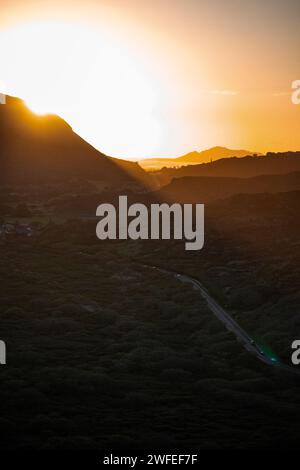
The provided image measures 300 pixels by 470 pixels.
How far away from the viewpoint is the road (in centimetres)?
5746

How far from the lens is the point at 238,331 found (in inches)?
2753

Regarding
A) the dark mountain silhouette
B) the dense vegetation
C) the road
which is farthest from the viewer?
the dark mountain silhouette

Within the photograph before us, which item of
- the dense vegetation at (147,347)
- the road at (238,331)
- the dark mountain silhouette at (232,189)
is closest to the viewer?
the dense vegetation at (147,347)

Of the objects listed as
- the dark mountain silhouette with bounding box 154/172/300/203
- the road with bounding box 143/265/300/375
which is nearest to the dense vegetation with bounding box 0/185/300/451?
the road with bounding box 143/265/300/375

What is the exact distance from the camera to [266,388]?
5091 cm

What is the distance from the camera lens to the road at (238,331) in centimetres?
5746

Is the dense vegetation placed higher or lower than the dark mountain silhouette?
lower

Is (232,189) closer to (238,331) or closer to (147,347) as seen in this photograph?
(238,331)

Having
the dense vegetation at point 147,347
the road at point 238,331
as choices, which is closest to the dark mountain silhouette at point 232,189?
the dense vegetation at point 147,347

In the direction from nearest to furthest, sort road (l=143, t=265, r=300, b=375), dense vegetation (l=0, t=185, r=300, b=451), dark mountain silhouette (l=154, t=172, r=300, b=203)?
dense vegetation (l=0, t=185, r=300, b=451) < road (l=143, t=265, r=300, b=375) < dark mountain silhouette (l=154, t=172, r=300, b=203)

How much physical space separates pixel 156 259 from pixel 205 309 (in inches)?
1580

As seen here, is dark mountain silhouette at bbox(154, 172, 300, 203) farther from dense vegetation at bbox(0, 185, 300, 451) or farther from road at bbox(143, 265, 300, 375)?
road at bbox(143, 265, 300, 375)

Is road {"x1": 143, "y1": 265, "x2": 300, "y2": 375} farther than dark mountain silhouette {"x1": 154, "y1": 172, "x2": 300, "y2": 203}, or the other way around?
dark mountain silhouette {"x1": 154, "y1": 172, "x2": 300, "y2": 203}

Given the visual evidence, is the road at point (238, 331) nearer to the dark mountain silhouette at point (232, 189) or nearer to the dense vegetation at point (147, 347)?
the dense vegetation at point (147, 347)
